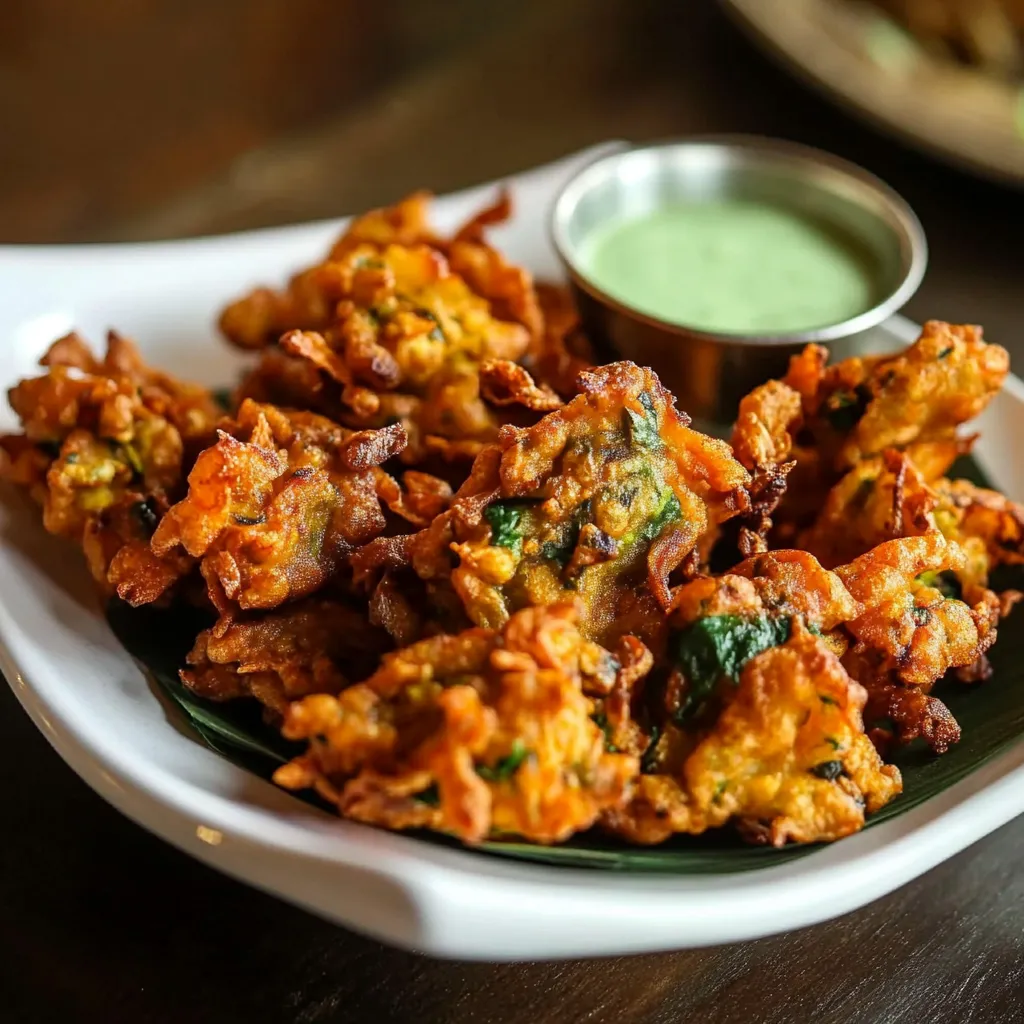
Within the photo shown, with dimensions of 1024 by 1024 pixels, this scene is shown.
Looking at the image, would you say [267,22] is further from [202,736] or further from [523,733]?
[523,733]

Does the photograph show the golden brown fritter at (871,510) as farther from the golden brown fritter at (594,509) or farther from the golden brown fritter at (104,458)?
the golden brown fritter at (104,458)

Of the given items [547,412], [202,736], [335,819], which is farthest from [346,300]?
[335,819]

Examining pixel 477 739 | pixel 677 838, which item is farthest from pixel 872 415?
pixel 477 739

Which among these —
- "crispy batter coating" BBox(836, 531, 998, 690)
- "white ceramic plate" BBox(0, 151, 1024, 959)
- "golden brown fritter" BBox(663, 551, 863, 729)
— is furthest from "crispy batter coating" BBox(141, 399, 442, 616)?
"crispy batter coating" BBox(836, 531, 998, 690)

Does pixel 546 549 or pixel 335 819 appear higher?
pixel 546 549

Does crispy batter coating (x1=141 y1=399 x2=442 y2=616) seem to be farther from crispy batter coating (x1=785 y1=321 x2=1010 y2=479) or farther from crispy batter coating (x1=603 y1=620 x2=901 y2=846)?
crispy batter coating (x1=785 y1=321 x2=1010 y2=479)

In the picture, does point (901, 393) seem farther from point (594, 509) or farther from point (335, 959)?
point (335, 959)
